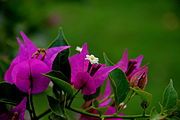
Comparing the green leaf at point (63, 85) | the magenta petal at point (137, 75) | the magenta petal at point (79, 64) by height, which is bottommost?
the green leaf at point (63, 85)

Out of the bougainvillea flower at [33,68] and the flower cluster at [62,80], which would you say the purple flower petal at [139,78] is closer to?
the flower cluster at [62,80]

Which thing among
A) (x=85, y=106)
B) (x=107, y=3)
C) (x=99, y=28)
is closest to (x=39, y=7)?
(x=85, y=106)

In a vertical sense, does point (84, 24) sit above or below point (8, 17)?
above

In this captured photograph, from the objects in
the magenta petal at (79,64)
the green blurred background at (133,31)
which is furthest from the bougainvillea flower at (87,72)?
the green blurred background at (133,31)

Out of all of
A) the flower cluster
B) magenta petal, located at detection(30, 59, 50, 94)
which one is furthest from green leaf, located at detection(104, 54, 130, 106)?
magenta petal, located at detection(30, 59, 50, 94)

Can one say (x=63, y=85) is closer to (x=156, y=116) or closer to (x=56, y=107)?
(x=56, y=107)

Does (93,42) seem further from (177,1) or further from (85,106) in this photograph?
(85,106)

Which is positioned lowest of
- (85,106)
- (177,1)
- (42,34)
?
(85,106)
